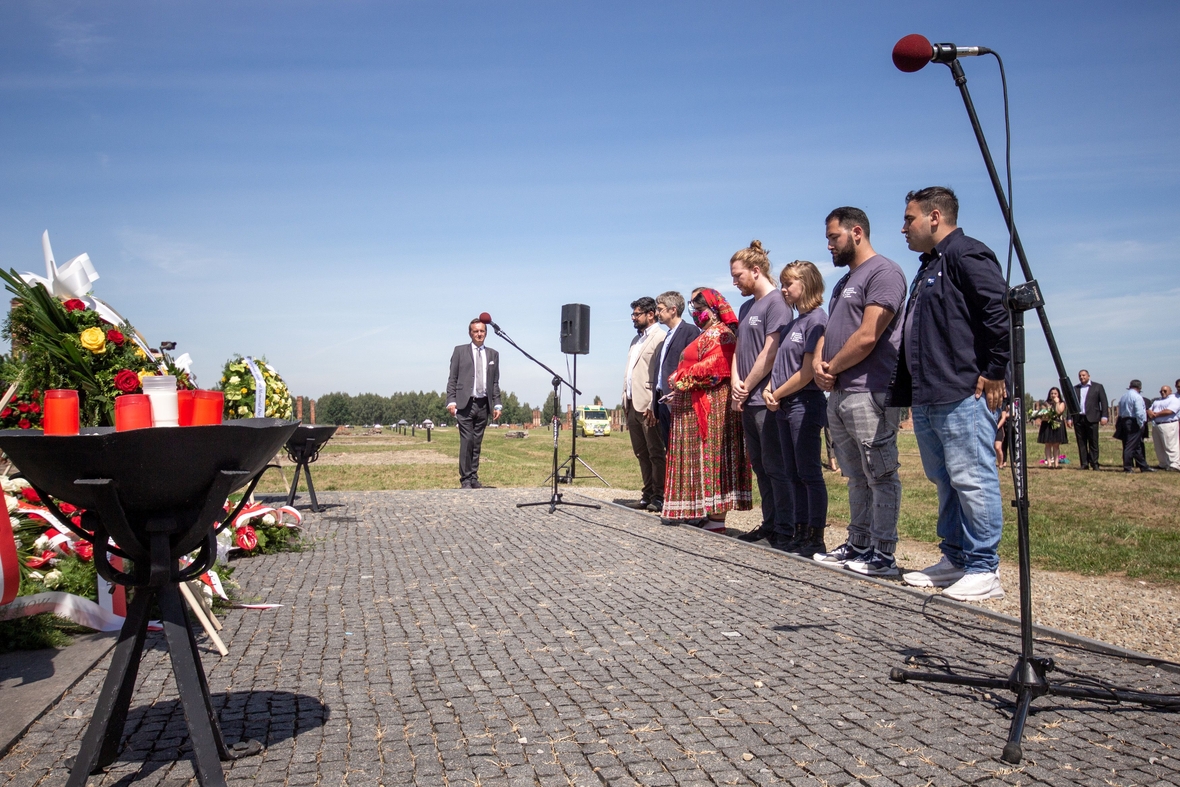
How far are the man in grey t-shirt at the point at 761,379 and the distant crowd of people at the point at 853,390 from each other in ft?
0.04

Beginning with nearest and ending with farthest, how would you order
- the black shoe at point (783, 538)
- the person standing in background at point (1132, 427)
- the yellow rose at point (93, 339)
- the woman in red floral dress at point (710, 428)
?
1. the yellow rose at point (93, 339)
2. the black shoe at point (783, 538)
3. the woman in red floral dress at point (710, 428)
4. the person standing in background at point (1132, 427)

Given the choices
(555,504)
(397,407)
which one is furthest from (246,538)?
(397,407)

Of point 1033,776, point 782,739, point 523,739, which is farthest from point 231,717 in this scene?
point 1033,776

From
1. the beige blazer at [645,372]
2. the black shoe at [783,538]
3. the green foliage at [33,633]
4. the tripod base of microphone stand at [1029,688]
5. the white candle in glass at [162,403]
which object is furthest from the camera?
the beige blazer at [645,372]

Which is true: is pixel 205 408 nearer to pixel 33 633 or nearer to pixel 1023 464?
pixel 33 633

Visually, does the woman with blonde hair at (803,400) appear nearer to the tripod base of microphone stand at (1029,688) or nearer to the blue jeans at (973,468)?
the blue jeans at (973,468)

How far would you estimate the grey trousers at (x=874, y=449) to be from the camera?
576cm

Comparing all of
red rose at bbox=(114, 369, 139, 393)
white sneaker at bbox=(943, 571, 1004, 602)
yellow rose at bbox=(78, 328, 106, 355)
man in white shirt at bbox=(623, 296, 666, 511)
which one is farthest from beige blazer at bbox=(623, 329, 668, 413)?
red rose at bbox=(114, 369, 139, 393)

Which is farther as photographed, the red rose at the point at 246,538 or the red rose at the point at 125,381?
the red rose at the point at 246,538

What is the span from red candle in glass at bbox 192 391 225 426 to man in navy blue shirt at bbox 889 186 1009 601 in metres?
3.97

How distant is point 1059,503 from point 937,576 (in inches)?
269

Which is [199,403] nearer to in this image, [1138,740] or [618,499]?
[1138,740]

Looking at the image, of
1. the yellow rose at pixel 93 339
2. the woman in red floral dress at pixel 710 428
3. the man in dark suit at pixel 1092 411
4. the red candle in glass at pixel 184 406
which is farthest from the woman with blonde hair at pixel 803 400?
the man in dark suit at pixel 1092 411

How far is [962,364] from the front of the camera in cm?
507
